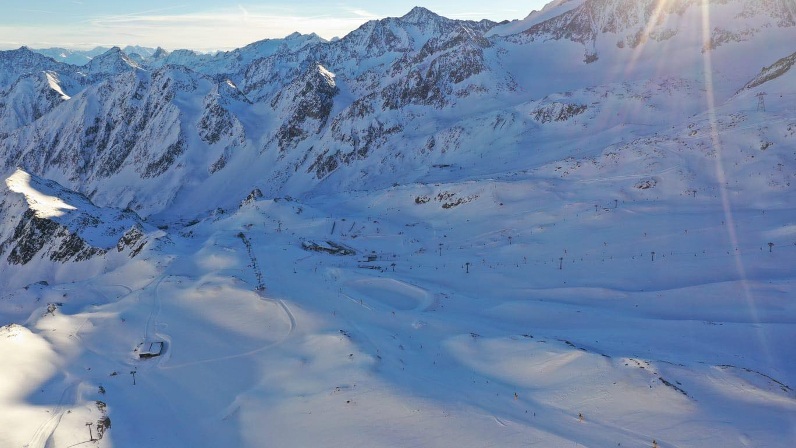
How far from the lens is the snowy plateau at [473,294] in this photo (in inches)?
807

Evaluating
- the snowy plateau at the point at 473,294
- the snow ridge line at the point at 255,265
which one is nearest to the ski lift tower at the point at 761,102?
the snowy plateau at the point at 473,294

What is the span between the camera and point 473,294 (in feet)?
121

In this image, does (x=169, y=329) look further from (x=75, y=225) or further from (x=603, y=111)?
(x=603, y=111)

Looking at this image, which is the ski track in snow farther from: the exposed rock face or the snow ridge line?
the exposed rock face

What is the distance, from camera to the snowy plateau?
67.3 ft

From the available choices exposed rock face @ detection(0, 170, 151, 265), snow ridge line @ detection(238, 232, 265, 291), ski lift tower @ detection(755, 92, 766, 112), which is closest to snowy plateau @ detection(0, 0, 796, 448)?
exposed rock face @ detection(0, 170, 151, 265)

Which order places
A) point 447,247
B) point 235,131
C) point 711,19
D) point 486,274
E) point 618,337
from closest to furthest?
1. point 618,337
2. point 486,274
3. point 447,247
4. point 711,19
5. point 235,131

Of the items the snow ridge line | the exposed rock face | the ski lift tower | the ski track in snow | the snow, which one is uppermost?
the ski lift tower

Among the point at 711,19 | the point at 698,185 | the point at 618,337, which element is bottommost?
the point at 618,337

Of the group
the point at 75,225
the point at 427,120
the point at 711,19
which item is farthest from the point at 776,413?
the point at 711,19

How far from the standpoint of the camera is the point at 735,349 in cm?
2333

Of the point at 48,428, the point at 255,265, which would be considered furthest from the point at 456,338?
the point at 255,265

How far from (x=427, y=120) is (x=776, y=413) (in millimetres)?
106252

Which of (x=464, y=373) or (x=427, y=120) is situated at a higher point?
(x=427, y=120)
